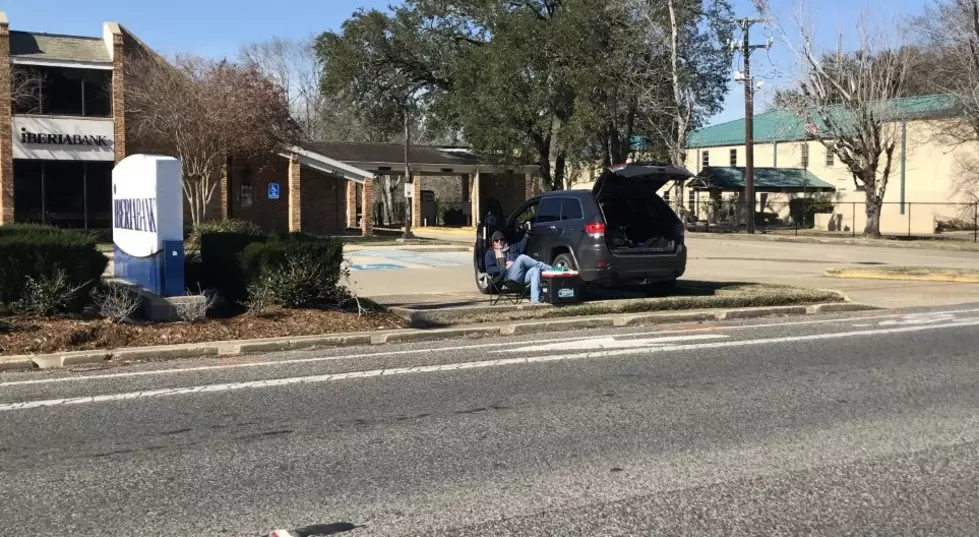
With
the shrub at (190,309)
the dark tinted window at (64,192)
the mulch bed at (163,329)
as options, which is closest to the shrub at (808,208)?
the dark tinted window at (64,192)

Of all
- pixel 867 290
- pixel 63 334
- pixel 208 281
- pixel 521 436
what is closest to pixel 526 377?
pixel 521 436

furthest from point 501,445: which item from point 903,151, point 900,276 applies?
point 903,151

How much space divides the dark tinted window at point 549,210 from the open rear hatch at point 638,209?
780mm

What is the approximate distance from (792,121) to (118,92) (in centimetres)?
3274

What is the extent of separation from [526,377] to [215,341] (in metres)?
3.68

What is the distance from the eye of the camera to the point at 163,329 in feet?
31.9

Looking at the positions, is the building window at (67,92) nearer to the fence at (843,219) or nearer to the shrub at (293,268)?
the shrub at (293,268)

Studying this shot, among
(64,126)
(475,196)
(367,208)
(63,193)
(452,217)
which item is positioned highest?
(64,126)

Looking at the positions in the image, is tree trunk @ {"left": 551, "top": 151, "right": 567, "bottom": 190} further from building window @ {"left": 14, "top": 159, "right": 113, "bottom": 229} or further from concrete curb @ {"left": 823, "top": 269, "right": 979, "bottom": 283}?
concrete curb @ {"left": 823, "top": 269, "right": 979, "bottom": 283}

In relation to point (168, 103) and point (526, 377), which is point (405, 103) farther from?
point (526, 377)

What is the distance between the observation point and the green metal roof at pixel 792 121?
38.9 meters

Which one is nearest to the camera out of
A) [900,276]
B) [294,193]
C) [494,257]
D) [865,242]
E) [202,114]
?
[494,257]

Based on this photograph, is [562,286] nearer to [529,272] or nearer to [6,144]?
[529,272]

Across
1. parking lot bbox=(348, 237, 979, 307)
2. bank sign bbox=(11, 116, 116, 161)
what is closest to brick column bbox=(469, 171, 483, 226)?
parking lot bbox=(348, 237, 979, 307)
